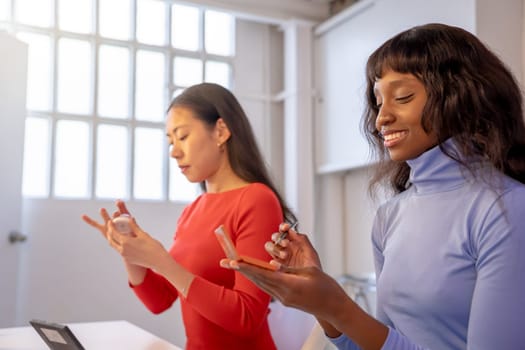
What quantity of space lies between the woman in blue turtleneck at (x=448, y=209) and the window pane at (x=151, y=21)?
273cm

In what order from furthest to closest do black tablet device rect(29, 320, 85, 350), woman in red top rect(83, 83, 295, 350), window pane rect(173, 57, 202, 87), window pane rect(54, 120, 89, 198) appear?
window pane rect(173, 57, 202, 87)
window pane rect(54, 120, 89, 198)
woman in red top rect(83, 83, 295, 350)
black tablet device rect(29, 320, 85, 350)

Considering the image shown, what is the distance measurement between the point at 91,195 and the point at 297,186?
3.94ft

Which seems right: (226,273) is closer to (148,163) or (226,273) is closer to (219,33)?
(148,163)

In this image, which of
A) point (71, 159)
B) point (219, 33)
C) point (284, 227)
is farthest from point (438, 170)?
point (219, 33)

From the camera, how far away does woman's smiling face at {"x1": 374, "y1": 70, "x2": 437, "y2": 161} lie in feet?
3.31

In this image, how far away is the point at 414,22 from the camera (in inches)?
114

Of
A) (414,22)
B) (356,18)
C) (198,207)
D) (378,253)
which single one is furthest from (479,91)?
(356,18)

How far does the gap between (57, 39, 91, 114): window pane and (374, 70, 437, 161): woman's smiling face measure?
2.64 metres

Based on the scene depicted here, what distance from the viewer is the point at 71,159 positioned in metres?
3.33

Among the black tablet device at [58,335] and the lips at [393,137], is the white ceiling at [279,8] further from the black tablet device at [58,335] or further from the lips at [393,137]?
the lips at [393,137]

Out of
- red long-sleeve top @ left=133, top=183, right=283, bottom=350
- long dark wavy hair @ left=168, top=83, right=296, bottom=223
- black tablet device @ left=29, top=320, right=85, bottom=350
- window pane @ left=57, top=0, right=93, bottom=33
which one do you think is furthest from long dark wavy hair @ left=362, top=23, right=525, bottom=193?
window pane @ left=57, top=0, right=93, bottom=33

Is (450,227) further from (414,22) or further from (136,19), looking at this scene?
(136,19)

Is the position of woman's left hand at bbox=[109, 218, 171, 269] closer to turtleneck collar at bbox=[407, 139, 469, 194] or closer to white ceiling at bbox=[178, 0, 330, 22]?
turtleneck collar at bbox=[407, 139, 469, 194]

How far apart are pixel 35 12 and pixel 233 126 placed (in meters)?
2.11
